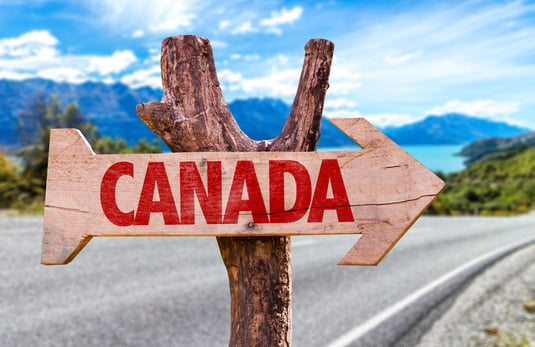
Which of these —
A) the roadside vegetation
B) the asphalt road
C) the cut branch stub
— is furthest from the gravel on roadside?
the roadside vegetation

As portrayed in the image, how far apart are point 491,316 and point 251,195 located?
13.1 ft

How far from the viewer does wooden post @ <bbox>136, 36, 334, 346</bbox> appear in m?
1.43

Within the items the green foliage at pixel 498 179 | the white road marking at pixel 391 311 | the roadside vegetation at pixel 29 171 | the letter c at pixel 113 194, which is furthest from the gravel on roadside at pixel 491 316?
the green foliage at pixel 498 179

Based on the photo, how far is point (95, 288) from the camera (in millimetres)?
4867

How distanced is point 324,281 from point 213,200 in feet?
14.7

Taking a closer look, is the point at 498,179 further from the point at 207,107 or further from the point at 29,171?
the point at 207,107

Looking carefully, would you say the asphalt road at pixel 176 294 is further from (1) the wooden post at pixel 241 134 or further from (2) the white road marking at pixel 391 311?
(1) the wooden post at pixel 241 134

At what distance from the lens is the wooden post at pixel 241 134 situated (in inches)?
56.3

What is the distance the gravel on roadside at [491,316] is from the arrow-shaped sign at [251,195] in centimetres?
267

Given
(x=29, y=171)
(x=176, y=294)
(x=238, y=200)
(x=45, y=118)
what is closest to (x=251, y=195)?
(x=238, y=200)

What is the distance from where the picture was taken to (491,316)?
4.17 meters

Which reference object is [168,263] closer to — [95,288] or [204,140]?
[95,288]

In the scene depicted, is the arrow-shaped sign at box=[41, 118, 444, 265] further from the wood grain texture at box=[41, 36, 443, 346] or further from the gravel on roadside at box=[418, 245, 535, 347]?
the gravel on roadside at box=[418, 245, 535, 347]

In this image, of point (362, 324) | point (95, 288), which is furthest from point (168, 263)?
point (362, 324)
